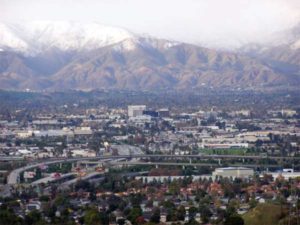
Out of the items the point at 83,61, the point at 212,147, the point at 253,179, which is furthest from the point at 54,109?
the point at 253,179

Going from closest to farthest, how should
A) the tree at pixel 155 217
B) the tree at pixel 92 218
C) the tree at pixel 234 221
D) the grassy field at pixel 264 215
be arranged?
the tree at pixel 234 221 → the grassy field at pixel 264 215 → the tree at pixel 92 218 → the tree at pixel 155 217

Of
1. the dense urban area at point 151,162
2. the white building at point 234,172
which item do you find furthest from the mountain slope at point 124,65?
the white building at point 234,172

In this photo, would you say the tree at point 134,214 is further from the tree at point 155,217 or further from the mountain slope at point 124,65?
the mountain slope at point 124,65

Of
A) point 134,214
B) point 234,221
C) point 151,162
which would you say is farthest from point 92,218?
point 151,162

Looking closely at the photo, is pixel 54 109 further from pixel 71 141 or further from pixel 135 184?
pixel 135 184

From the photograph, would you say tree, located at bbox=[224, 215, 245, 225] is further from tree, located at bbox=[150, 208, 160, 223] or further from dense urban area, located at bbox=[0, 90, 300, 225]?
tree, located at bbox=[150, 208, 160, 223]

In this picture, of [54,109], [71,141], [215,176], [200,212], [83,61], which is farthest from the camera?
[83,61]
